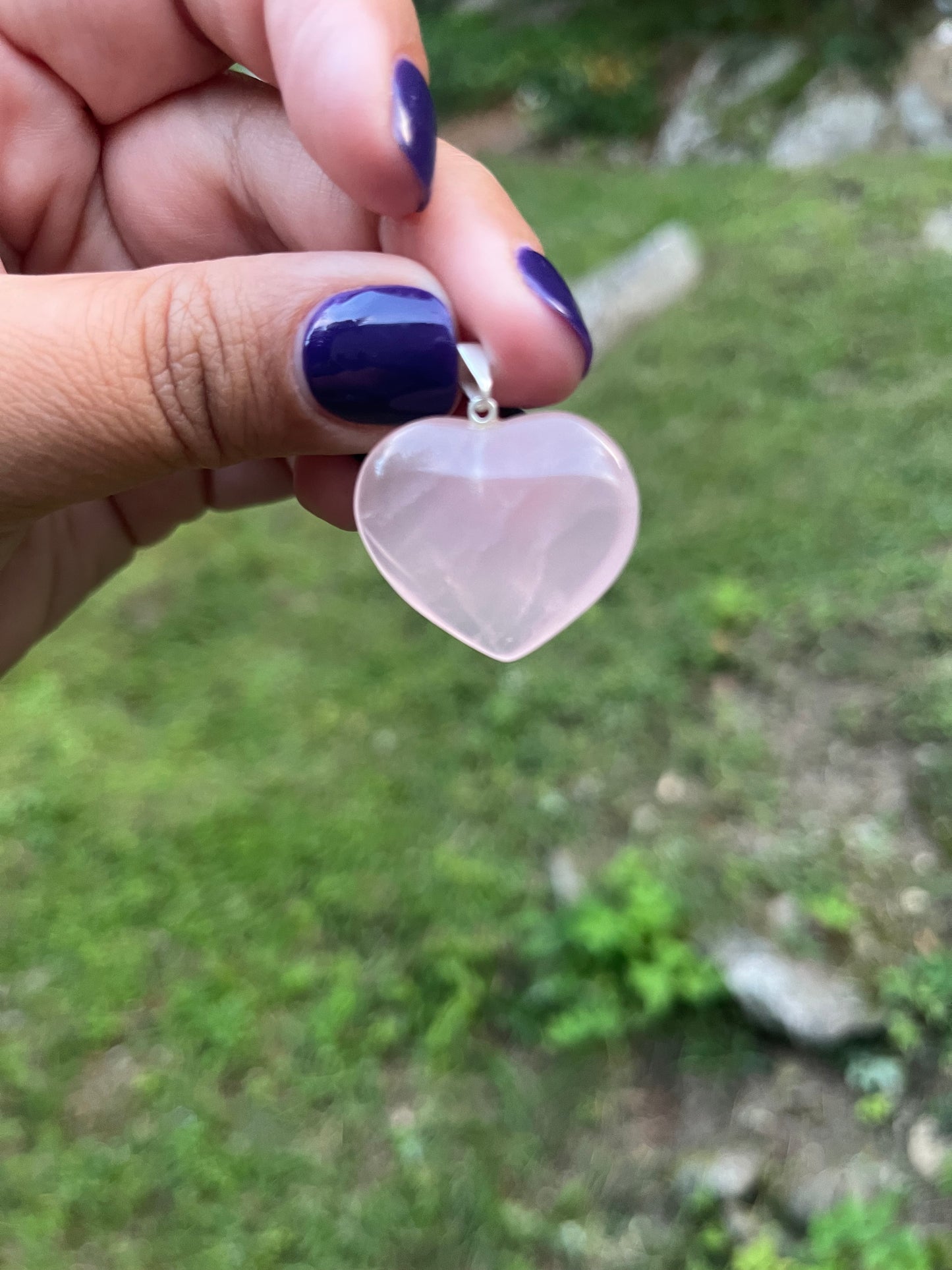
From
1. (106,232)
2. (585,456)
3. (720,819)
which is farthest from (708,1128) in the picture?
(106,232)

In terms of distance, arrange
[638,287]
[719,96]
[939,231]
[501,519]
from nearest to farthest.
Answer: [501,519] → [939,231] → [638,287] → [719,96]

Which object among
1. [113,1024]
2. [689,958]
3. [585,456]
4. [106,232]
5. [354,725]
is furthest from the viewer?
[354,725]

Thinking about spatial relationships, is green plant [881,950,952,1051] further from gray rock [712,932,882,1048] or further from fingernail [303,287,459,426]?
fingernail [303,287,459,426]

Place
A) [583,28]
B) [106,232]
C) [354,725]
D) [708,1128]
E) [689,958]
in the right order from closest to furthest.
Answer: [106,232] < [708,1128] < [689,958] < [354,725] < [583,28]

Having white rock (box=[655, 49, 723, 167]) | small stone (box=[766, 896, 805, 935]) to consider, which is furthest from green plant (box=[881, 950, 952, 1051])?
white rock (box=[655, 49, 723, 167])

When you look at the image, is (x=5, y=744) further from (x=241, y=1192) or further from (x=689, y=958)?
Result: (x=689, y=958)

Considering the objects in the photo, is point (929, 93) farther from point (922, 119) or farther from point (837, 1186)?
point (837, 1186)

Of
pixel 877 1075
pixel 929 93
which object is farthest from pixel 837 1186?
pixel 929 93
